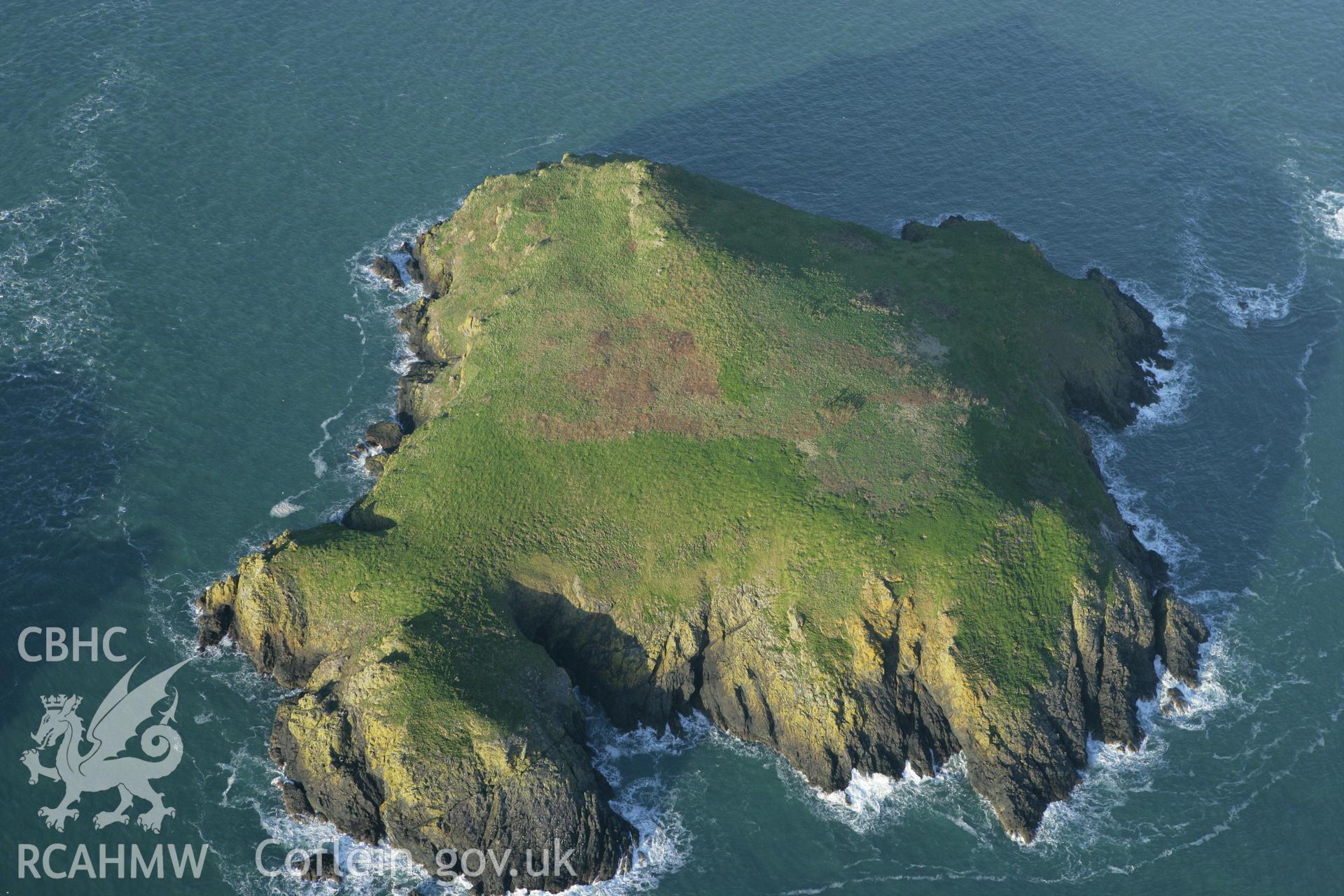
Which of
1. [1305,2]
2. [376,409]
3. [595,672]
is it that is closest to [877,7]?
[1305,2]

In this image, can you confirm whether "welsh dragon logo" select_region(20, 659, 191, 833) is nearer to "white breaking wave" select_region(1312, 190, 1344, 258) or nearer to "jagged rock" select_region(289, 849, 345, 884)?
"jagged rock" select_region(289, 849, 345, 884)

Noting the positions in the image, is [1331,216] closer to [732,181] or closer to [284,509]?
[732,181]

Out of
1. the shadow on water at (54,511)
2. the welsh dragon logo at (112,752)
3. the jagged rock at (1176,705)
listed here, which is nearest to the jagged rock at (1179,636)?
the jagged rock at (1176,705)

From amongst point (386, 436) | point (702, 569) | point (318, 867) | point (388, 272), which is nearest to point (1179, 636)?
point (702, 569)

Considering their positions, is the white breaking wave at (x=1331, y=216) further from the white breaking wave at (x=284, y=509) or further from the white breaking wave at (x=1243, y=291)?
the white breaking wave at (x=284, y=509)

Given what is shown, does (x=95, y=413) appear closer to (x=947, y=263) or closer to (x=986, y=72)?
(x=947, y=263)
